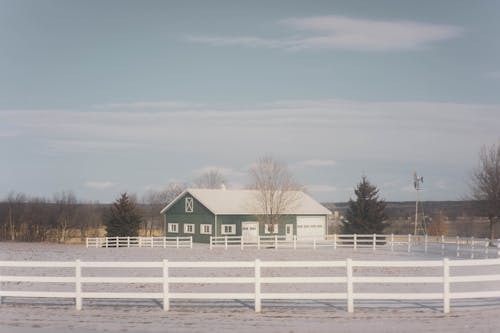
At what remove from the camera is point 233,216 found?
210 feet

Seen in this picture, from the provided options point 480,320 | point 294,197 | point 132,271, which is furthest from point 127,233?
point 480,320

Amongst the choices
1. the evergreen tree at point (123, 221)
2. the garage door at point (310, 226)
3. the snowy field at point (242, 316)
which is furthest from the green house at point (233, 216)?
the snowy field at point (242, 316)

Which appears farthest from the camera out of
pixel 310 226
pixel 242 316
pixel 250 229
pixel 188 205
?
pixel 310 226

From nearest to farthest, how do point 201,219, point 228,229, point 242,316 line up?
point 242,316
point 228,229
point 201,219

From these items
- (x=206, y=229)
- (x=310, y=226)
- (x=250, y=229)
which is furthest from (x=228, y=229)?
(x=310, y=226)

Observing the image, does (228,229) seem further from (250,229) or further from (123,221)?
(123,221)

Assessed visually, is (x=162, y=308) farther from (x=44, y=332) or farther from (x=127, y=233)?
(x=127, y=233)

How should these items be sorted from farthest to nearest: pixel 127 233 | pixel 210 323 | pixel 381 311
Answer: pixel 127 233 < pixel 381 311 < pixel 210 323

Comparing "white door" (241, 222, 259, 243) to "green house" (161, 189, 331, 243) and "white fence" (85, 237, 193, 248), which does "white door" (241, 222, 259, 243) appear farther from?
"white fence" (85, 237, 193, 248)

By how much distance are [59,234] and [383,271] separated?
77.7 m

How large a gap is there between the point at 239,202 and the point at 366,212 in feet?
41.4

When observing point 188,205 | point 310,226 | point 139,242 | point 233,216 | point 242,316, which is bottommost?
point 139,242

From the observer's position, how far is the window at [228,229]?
207ft

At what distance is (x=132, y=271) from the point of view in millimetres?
27047
